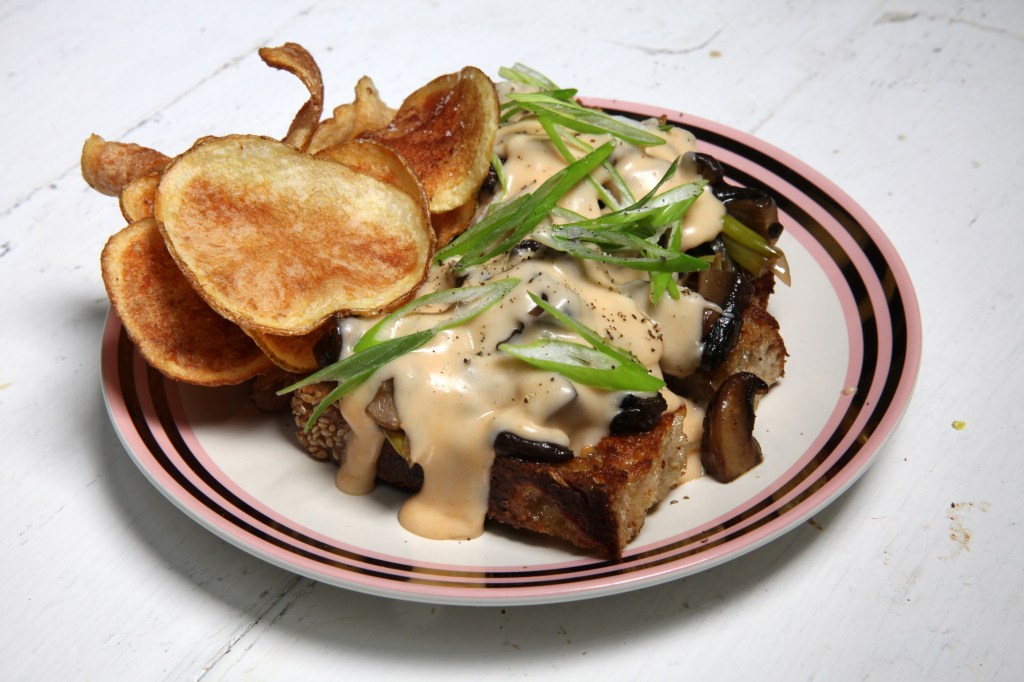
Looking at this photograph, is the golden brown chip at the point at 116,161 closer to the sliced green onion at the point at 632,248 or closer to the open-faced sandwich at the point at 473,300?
the open-faced sandwich at the point at 473,300

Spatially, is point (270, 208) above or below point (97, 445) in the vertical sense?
above

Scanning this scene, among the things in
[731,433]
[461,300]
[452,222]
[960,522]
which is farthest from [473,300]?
[960,522]

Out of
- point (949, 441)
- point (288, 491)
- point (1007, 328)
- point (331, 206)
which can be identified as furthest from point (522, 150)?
point (1007, 328)

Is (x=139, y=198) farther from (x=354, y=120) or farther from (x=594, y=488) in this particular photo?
(x=594, y=488)

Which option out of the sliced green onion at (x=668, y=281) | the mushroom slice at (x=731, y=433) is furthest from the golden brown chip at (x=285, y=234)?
the mushroom slice at (x=731, y=433)

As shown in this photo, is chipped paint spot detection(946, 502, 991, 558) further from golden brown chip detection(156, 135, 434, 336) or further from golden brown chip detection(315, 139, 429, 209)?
golden brown chip detection(315, 139, 429, 209)

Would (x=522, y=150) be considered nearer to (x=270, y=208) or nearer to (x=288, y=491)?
(x=270, y=208)

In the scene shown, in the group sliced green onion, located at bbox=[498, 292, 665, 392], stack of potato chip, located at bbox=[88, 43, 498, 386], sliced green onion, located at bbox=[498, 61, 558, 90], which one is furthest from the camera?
sliced green onion, located at bbox=[498, 61, 558, 90]

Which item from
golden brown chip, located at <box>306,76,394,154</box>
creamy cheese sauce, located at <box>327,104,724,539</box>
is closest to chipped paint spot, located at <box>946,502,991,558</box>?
creamy cheese sauce, located at <box>327,104,724,539</box>
